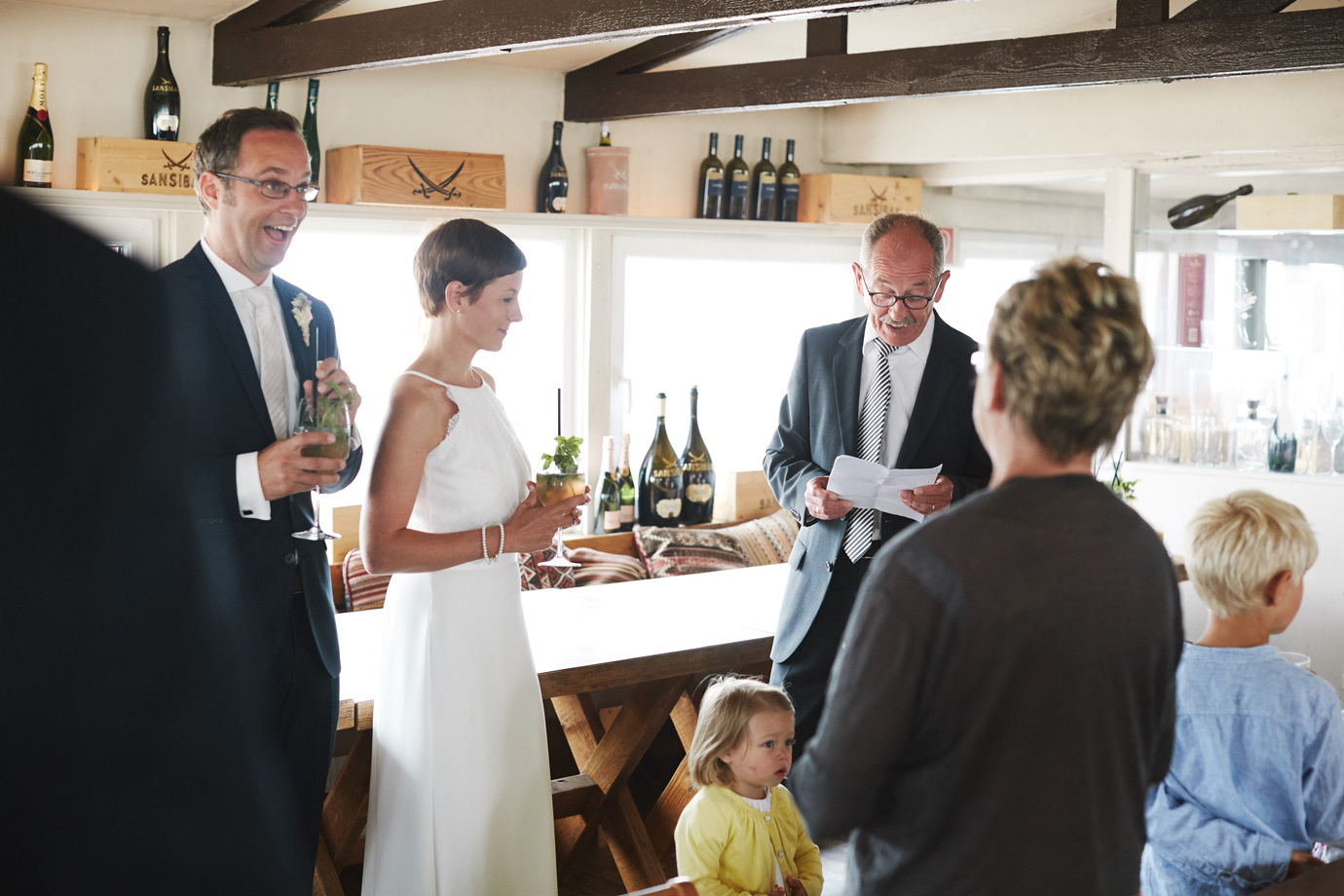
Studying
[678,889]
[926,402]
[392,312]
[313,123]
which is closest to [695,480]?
[392,312]

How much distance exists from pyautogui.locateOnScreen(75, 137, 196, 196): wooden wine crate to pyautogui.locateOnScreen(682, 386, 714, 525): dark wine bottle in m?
2.13

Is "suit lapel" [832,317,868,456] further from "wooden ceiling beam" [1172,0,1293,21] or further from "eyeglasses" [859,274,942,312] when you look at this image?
"wooden ceiling beam" [1172,0,1293,21]

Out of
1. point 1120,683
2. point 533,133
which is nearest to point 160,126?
point 533,133

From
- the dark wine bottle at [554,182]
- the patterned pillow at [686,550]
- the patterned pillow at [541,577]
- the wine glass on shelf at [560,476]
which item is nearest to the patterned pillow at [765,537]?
the patterned pillow at [686,550]

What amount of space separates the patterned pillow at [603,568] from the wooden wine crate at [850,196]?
185 centimetres

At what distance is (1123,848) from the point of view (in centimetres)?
126

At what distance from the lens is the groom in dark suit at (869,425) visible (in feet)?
8.29

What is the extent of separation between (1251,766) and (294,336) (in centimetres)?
176

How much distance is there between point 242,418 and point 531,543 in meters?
0.58

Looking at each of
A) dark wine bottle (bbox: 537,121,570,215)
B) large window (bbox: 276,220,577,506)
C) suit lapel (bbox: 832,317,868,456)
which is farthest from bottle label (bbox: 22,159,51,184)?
suit lapel (bbox: 832,317,868,456)

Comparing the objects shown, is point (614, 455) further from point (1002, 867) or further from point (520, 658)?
point (1002, 867)

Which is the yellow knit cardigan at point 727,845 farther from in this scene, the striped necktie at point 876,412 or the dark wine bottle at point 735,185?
the dark wine bottle at point 735,185

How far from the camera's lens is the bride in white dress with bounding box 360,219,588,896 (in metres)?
2.19

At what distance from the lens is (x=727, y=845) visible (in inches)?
94.9
